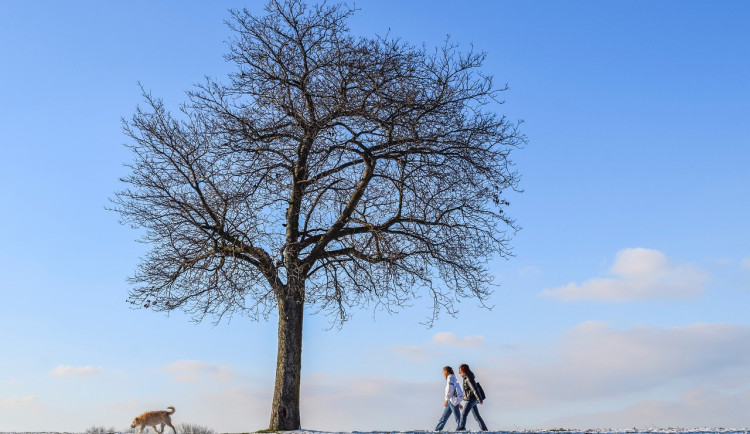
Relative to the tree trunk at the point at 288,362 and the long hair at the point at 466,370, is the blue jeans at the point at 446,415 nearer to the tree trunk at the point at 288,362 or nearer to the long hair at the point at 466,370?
the long hair at the point at 466,370

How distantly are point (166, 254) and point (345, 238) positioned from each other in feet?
15.8

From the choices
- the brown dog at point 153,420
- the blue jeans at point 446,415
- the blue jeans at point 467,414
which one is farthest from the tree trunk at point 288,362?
the blue jeans at point 467,414

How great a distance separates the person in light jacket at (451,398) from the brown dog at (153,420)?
7164 mm

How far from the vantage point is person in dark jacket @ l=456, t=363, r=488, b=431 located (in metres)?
16.3

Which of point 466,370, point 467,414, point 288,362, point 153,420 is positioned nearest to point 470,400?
point 467,414

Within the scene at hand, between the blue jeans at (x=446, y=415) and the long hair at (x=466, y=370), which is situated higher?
the long hair at (x=466, y=370)

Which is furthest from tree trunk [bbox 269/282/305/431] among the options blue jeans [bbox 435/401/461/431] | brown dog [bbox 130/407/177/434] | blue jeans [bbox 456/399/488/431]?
blue jeans [bbox 456/399/488/431]

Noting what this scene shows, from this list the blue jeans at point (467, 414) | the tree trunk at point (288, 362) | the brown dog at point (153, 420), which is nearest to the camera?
the blue jeans at point (467, 414)

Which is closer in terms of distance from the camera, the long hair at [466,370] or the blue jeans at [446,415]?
the blue jeans at [446,415]

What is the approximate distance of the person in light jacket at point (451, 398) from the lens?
647 inches

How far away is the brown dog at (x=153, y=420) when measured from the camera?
17.3 m

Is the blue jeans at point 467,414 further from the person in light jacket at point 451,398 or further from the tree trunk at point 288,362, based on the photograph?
the tree trunk at point 288,362

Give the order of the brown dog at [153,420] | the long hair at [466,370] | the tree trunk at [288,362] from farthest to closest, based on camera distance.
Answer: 1. the brown dog at [153,420]
2. the long hair at [466,370]
3. the tree trunk at [288,362]

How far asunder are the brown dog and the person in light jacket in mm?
7164
